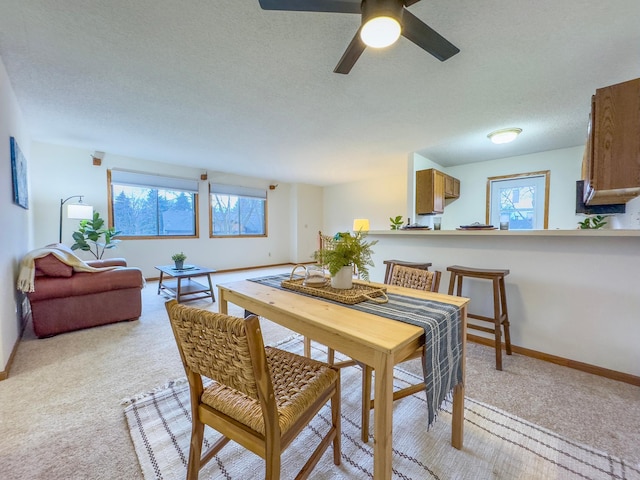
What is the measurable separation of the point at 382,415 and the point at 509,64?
2.55m

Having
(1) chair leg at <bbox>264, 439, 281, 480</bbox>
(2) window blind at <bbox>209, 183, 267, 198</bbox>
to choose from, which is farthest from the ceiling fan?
(2) window blind at <bbox>209, 183, 267, 198</bbox>

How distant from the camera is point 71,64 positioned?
204cm

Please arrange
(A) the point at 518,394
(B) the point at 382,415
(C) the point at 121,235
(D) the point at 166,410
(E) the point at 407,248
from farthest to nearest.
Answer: (C) the point at 121,235, (E) the point at 407,248, (A) the point at 518,394, (D) the point at 166,410, (B) the point at 382,415

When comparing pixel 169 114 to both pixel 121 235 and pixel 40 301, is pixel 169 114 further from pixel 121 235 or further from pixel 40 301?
pixel 121 235

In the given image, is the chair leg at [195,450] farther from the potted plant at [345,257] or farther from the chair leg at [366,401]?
the potted plant at [345,257]

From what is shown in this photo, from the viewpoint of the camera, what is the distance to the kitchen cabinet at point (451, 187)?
15.2ft

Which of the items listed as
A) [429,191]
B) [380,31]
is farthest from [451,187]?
[380,31]

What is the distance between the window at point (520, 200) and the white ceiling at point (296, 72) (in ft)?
2.57

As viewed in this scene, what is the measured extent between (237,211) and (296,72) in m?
4.73

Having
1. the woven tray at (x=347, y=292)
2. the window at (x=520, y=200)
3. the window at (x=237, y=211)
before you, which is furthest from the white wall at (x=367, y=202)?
the woven tray at (x=347, y=292)

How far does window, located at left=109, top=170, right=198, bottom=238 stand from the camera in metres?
4.74

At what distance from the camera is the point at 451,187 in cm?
481

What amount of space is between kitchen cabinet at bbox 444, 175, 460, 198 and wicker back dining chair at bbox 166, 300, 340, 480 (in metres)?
4.39

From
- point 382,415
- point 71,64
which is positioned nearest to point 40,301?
point 71,64
